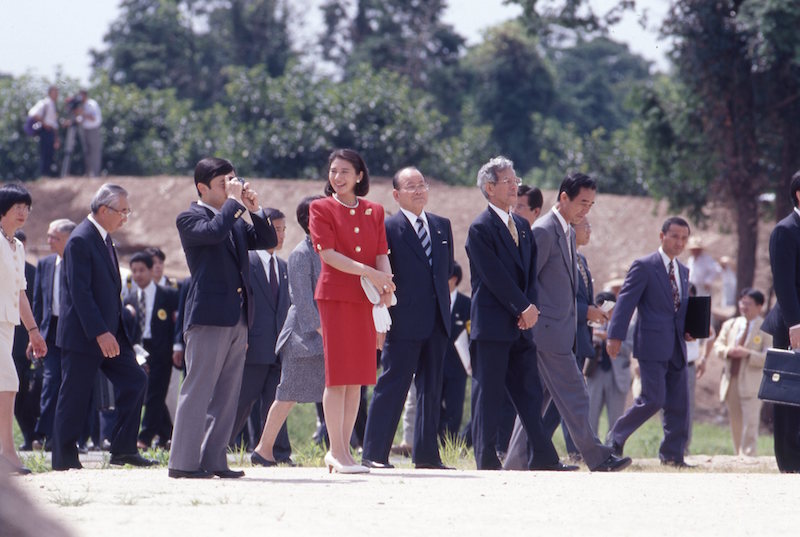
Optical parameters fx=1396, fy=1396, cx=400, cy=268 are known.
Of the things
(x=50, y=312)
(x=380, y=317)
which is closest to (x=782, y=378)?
(x=380, y=317)

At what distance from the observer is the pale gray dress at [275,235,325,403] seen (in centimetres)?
983

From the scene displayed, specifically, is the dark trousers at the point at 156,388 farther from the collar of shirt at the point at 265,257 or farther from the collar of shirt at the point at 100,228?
the collar of shirt at the point at 100,228

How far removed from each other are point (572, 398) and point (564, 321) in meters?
0.52

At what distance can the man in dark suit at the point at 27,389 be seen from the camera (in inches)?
502

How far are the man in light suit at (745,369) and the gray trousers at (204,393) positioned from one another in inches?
315

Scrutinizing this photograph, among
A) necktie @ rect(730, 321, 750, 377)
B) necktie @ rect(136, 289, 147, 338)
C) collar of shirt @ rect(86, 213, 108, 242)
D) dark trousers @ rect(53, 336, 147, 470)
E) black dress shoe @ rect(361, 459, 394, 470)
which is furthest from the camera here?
necktie @ rect(730, 321, 750, 377)

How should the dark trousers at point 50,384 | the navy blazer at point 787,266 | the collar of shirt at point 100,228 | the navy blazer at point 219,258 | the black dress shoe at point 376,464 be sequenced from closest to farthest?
the navy blazer at point 219,258, the black dress shoe at point 376,464, the collar of shirt at point 100,228, the navy blazer at point 787,266, the dark trousers at point 50,384

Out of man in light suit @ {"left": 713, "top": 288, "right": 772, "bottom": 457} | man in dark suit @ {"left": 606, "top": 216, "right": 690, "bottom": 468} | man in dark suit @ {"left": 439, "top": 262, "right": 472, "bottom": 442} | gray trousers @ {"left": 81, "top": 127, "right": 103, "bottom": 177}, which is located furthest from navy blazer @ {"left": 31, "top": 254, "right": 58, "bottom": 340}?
gray trousers @ {"left": 81, "top": 127, "right": 103, "bottom": 177}

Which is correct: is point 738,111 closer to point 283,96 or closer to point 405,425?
point 405,425

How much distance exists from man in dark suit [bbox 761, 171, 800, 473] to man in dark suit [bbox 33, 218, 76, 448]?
5570 millimetres

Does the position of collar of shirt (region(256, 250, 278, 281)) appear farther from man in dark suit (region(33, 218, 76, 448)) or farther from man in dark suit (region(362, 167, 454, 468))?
man in dark suit (region(362, 167, 454, 468))

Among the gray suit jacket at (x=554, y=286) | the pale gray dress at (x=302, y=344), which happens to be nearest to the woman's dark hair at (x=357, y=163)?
the pale gray dress at (x=302, y=344)

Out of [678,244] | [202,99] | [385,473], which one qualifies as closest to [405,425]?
[678,244]

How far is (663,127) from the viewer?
22172mm
